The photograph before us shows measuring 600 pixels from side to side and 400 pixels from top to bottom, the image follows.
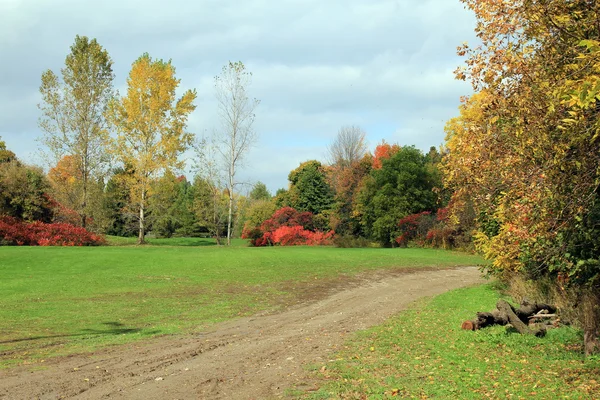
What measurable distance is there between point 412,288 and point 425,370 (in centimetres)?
1404

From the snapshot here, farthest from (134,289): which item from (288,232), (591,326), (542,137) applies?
(288,232)

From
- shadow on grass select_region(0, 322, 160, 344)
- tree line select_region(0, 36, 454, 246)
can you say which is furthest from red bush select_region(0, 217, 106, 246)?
shadow on grass select_region(0, 322, 160, 344)

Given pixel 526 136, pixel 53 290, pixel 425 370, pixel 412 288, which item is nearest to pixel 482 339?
pixel 425 370

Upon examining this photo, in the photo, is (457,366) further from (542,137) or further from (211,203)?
(211,203)

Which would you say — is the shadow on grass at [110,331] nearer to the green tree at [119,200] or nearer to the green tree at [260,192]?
the green tree at [119,200]

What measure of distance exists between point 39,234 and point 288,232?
24235 millimetres

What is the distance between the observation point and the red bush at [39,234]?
108 ft

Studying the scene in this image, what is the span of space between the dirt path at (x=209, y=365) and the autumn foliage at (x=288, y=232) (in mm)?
36857

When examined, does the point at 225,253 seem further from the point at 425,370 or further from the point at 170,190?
the point at 425,370

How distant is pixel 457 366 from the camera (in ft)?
27.7

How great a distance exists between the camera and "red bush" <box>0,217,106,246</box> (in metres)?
33.1

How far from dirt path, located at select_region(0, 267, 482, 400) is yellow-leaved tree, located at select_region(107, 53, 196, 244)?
101 ft

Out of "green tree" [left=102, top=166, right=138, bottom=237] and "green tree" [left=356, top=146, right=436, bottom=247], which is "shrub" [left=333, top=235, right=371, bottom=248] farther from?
"green tree" [left=102, top=166, right=138, bottom=237]

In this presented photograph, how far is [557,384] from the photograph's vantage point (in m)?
7.24
